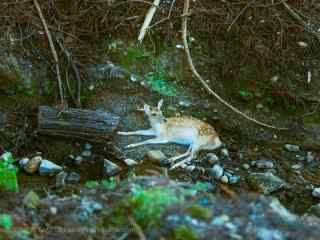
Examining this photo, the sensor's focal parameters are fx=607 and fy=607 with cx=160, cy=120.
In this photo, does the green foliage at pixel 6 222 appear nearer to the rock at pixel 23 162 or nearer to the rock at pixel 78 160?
the rock at pixel 23 162

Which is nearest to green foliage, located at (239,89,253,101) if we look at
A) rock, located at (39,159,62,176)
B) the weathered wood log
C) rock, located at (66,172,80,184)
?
the weathered wood log

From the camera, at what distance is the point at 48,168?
223 inches

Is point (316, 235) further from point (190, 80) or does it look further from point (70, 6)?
point (70, 6)

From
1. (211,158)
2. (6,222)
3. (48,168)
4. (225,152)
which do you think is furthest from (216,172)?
(6,222)

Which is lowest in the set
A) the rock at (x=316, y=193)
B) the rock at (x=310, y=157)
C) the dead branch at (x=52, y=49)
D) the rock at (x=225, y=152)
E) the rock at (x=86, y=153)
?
the rock at (x=316, y=193)

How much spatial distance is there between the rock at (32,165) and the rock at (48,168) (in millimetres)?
43

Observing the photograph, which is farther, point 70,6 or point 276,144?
point 70,6

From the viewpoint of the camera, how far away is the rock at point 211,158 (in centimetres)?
594

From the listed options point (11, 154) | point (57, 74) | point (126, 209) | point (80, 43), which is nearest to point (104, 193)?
point (126, 209)

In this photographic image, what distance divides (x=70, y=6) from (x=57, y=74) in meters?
0.97

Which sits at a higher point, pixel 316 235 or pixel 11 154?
pixel 316 235

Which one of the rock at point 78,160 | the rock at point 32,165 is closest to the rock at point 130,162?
the rock at point 78,160

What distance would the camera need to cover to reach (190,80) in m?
6.70

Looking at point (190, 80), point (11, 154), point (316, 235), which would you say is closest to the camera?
point (316, 235)
